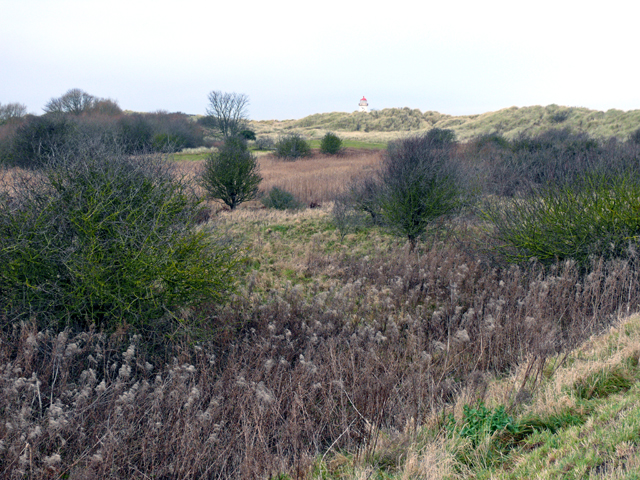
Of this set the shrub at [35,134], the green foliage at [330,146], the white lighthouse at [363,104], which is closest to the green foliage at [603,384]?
the shrub at [35,134]

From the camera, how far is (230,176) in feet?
52.3

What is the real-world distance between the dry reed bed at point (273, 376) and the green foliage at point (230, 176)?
952cm

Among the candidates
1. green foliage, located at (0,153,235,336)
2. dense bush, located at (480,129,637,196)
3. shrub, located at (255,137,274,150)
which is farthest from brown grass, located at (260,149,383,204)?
shrub, located at (255,137,274,150)

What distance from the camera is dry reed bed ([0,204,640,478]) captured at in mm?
2910

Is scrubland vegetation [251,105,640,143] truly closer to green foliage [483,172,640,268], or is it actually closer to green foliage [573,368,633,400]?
green foliage [483,172,640,268]

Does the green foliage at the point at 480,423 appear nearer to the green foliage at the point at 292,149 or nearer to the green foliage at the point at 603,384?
the green foliage at the point at 603,384

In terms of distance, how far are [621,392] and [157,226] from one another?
4.66m

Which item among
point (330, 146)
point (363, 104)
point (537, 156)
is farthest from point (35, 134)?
point (363, 104)

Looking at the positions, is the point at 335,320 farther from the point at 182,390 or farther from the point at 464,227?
the point at 464,227

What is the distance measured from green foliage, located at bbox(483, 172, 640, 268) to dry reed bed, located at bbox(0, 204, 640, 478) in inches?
17.6

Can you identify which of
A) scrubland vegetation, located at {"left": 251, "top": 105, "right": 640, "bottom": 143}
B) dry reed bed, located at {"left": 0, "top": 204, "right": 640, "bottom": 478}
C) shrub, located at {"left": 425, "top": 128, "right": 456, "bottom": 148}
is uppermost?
scrubland vegetation, located at {"left": 251, "top": 105, "right": 640, "bottom": 143}

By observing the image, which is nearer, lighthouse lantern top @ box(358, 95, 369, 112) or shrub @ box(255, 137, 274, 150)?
shrub @ box(255, 137, 274, 150)

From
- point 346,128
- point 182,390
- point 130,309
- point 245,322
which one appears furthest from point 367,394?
point 346,128

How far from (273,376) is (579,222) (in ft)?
18.3
